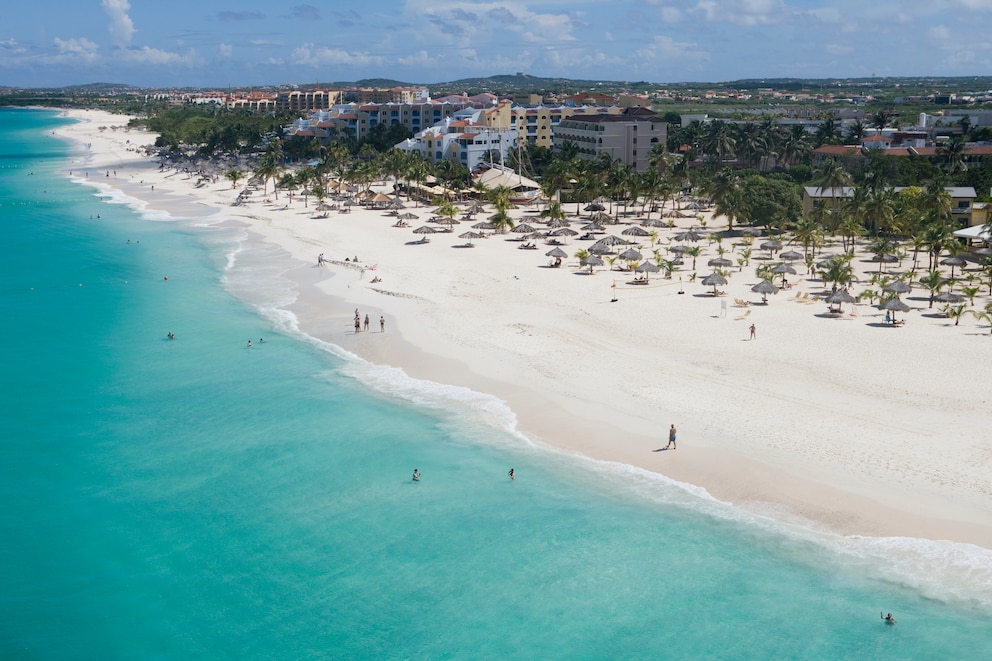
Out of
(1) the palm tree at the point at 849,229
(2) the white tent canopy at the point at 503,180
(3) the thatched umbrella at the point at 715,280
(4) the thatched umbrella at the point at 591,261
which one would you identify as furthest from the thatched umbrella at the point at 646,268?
(2) the white tent canopy at the point at 503,180

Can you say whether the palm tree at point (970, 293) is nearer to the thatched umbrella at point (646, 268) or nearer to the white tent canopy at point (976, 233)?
the white tent canopy at point (976, 233)

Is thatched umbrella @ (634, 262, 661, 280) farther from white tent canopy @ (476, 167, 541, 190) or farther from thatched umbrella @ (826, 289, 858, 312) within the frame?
white tent canopy @ (476, 167, 541, 190)

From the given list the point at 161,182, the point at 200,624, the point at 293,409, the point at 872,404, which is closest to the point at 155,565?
the point at 200,624

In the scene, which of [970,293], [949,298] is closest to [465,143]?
[949,298]

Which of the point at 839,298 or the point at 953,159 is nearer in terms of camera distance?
the point at 839,298

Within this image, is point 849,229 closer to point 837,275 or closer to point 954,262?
point 954,262

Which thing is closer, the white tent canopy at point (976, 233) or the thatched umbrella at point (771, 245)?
the white tent canopy at point (976, 233)
